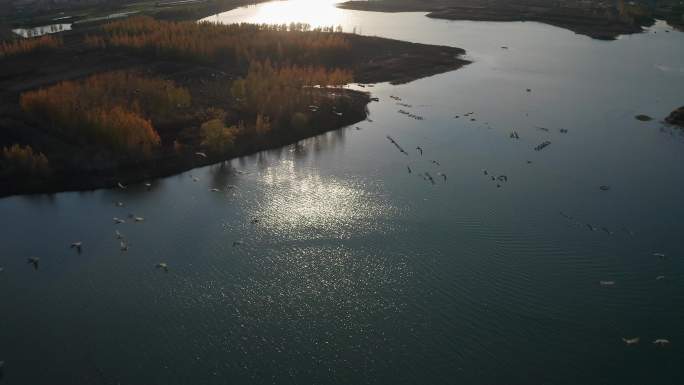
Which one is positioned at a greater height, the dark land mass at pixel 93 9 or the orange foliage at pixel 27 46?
the dark land mass at pixel 93 9

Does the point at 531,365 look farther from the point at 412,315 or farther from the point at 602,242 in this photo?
the point at 602,242

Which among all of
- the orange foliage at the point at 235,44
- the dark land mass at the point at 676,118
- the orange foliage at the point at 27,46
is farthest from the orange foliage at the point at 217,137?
the orange foliage at the point at 27,46

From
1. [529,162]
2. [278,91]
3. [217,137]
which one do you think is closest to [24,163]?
[217,137]

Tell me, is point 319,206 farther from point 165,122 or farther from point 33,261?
point 165,122

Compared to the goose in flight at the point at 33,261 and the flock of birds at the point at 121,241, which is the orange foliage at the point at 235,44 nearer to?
the flock of birds at the point at 121,241

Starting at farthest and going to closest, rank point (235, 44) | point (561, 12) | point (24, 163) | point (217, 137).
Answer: point (561, 12)
point (235, 44)
point (217, 137)
point (24, 163)
